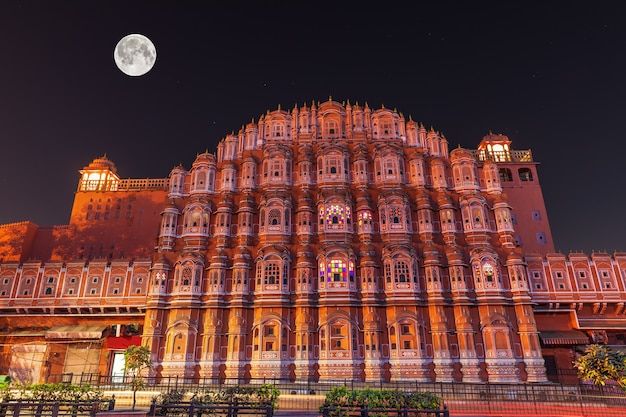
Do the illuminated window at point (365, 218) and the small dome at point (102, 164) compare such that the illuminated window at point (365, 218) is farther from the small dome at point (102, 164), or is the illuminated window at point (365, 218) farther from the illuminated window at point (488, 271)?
the small dome at point (102, 164)

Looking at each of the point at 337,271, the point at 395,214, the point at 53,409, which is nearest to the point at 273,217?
the point at 337,271

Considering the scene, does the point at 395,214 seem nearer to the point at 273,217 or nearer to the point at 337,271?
the point at 337,271

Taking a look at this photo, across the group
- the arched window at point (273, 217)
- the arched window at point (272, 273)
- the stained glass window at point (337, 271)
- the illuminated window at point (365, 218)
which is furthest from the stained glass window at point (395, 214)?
the arched window at point (272, 273)

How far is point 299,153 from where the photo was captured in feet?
147

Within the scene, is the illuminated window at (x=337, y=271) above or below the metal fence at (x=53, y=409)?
above

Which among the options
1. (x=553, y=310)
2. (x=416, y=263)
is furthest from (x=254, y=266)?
(x=553, y=310)

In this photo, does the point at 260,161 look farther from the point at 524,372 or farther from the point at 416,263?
the point at 524,372

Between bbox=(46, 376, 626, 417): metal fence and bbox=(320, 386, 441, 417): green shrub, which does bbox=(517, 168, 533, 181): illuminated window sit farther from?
bbox=(320, 386, 441, 417): green shrub

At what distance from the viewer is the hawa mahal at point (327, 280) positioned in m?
36.3

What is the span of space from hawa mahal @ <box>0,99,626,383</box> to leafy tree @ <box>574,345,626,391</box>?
1084 centimetres

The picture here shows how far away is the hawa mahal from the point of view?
36.3 m

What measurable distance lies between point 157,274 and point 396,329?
2188 centimetres

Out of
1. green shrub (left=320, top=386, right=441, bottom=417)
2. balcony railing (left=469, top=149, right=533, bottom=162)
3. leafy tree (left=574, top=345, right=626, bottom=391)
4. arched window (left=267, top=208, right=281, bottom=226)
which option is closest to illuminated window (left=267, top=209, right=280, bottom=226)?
arched window (left=267, top=208, right=281, bottom=226)

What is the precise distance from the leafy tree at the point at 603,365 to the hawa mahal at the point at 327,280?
35.6ft
